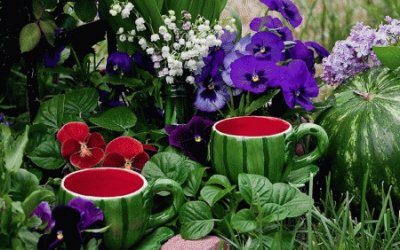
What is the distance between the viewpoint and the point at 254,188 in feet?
5.82

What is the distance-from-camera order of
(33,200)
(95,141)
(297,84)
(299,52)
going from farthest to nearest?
1. (299,52)
2. (297,84)
3. (95,141)
4. (33,200)

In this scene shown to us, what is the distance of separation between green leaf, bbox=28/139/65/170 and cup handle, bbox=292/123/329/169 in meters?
0.60

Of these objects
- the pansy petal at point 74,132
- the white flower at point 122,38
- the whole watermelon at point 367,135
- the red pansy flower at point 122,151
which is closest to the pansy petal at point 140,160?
the red pansy flower at point 122,151

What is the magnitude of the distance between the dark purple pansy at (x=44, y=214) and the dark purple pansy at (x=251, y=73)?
0.70 metres

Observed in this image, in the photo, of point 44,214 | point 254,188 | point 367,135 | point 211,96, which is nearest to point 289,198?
point 254,188

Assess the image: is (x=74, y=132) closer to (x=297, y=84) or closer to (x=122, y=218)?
(x=122, y=218)

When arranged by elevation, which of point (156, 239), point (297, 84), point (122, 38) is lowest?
point (156, 239)

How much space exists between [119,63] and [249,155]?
544mm

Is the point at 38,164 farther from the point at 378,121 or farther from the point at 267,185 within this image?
the point at 378,121

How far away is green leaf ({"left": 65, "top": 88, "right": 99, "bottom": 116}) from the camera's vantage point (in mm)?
2197

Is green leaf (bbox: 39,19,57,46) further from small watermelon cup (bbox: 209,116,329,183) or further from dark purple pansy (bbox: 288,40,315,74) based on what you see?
dark purple pansy (bbox: 288,40,315,74)

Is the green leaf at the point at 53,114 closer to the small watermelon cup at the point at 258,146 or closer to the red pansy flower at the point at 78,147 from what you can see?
the red pansy flower at the point at 78,147

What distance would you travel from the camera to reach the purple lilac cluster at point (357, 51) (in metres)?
2.18

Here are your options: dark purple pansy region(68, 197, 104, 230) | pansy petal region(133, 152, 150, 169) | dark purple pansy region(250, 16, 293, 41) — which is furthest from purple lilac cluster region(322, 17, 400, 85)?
dark purple pansy region(68, 197, 104, 230)
